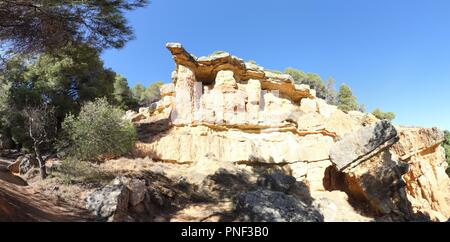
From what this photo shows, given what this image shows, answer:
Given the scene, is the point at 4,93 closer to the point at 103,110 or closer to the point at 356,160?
the point at 103,110

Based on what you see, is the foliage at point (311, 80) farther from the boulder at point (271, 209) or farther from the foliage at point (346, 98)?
the boulder at point (271, 209)

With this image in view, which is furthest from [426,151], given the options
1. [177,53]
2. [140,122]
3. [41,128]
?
[41,128]

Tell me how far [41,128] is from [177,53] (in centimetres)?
1061

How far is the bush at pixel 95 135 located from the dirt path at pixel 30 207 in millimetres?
3178

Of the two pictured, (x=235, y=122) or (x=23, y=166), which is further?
(x=235, y=122)

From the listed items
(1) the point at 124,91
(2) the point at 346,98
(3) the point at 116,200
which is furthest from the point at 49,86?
(2) the point at 346,98

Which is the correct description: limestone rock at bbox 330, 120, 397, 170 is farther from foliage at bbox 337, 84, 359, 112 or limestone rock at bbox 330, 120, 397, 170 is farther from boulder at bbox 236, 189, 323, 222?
foliage at bbox 337, 84, 359, 112

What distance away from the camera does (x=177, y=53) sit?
70.9 ft

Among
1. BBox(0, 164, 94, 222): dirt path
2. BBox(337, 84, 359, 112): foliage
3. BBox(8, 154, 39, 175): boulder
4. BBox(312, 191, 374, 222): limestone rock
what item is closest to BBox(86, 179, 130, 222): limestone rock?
BBox(0, 164, 94, 222): dirt path

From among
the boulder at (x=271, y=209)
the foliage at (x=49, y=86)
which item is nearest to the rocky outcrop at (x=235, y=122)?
the foliage at (x=49, y=86)

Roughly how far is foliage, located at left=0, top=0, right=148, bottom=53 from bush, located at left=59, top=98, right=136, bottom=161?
488cm

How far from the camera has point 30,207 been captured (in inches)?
327

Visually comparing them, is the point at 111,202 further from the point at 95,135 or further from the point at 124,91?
the point at 124,91

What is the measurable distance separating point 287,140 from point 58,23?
16371 millimetres
